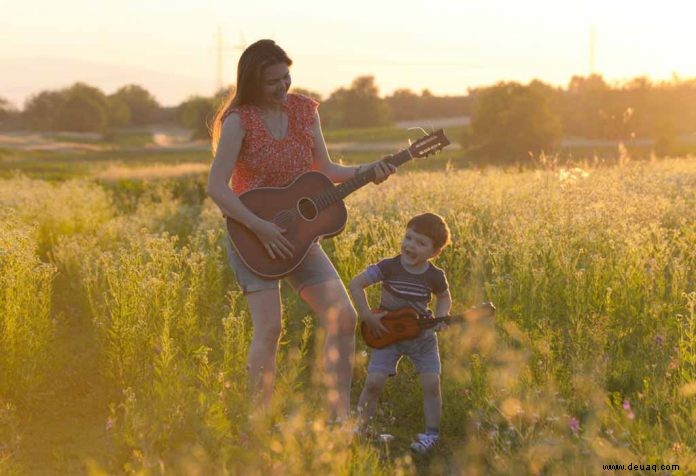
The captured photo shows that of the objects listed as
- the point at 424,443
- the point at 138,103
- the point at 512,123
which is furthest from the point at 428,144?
the point at 138,103

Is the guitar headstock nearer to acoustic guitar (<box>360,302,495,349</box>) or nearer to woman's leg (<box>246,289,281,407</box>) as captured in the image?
acoustic guitar (<box>360,302,495,349</box>)

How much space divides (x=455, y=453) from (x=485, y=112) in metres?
42.0

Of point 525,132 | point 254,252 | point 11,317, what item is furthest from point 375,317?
point 525,132

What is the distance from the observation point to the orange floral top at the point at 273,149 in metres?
4.30

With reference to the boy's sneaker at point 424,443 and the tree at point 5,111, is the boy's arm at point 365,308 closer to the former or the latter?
the boy's sneaker at point 424,443

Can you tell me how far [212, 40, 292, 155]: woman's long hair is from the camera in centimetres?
421

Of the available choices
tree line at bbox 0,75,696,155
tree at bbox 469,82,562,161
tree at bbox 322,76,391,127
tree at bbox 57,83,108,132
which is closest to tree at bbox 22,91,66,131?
tree line at bbox 0,75,696,155

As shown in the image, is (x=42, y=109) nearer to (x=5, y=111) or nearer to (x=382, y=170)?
(x=5, y=111)

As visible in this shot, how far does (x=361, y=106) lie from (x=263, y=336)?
230 ft

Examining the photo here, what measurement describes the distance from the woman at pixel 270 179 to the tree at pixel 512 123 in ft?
131

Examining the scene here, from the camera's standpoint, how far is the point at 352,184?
14.6 feet

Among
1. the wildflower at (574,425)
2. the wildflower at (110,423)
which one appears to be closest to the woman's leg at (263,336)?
the wildflower at (110,423)

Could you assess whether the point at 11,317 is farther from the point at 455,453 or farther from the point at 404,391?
the point at 455,453

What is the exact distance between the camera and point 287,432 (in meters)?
3.37
